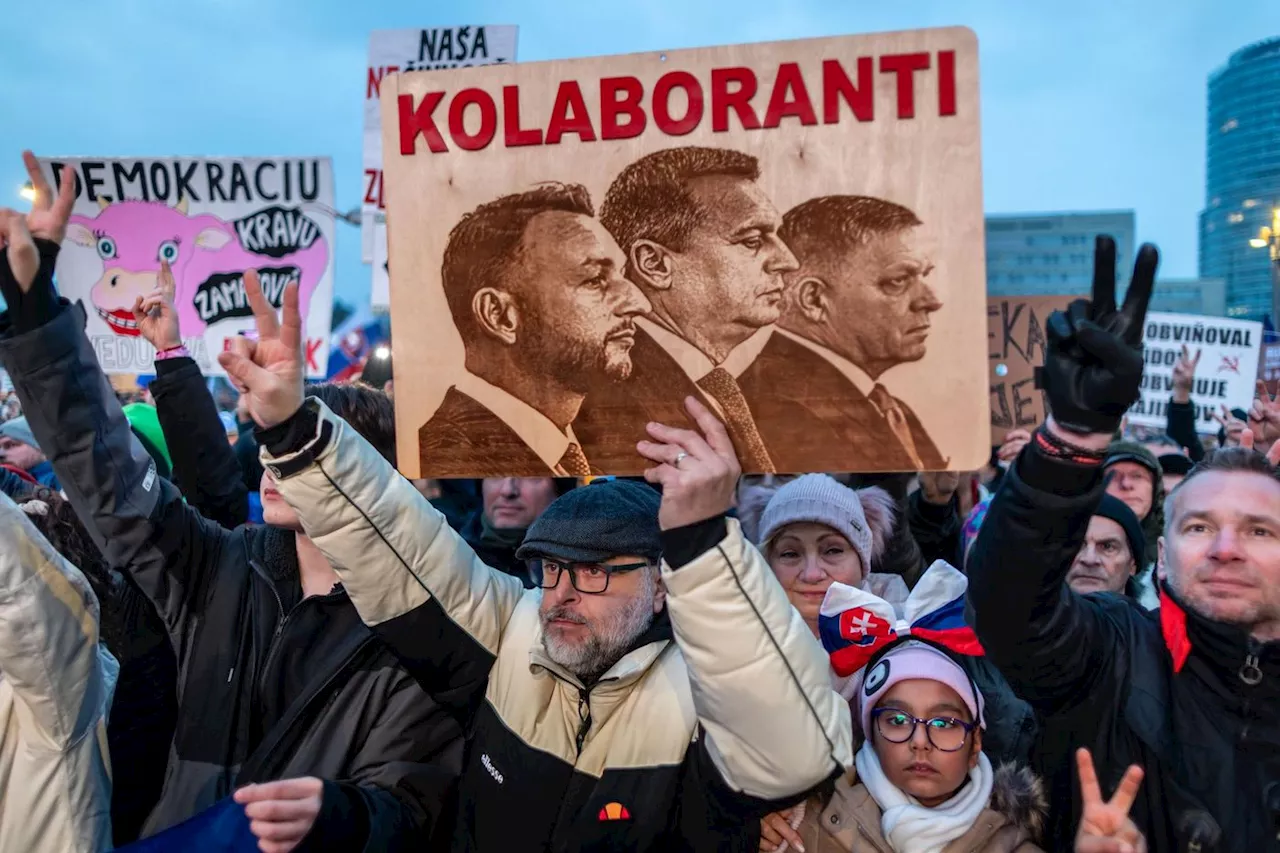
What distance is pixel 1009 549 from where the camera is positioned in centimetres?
193

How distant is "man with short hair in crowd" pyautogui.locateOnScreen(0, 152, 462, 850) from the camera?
234 centimetres

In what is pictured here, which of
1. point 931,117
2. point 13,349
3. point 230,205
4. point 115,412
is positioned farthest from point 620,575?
point 230,205

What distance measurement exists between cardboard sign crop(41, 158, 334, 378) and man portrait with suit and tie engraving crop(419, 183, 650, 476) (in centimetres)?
297

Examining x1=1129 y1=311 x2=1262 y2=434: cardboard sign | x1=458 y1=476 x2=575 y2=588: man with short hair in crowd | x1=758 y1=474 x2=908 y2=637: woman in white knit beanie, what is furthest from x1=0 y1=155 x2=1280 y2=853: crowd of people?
x1=1129 y1=311 x2=1262 y2=434: cardboard sign

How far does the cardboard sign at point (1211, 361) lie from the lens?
22.1 ft

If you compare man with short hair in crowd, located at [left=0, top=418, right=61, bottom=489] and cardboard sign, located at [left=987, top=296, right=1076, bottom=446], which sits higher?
cardboard sign, located at [left=987, top=296, right=1076, bottom=446]

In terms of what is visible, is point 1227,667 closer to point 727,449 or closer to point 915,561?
point 727,449

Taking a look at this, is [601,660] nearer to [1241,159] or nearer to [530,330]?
[530,330]

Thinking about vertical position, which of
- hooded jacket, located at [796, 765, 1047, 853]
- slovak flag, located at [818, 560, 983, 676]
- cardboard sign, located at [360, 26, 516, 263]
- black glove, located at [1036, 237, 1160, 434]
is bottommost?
hooded jacket, located at [796, 765, 1047, 853]

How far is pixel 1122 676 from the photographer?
214cm

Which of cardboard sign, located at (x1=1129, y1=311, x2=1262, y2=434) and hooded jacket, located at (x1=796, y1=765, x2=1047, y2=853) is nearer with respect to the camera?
hooded jacket, located at (x1=796, y1=765, x2=1047, y2=853)

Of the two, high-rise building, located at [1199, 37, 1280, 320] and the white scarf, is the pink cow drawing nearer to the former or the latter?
the white scarf

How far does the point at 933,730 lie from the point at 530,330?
133cm

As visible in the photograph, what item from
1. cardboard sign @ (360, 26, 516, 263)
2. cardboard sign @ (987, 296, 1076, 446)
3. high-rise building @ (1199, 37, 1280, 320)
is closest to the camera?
cardboard sign @ (987, 296, 1076, 446)
